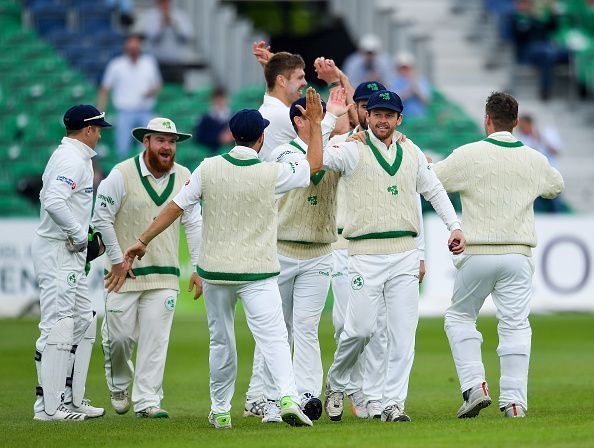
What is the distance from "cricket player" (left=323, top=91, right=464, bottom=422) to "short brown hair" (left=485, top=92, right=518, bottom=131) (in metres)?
0.77

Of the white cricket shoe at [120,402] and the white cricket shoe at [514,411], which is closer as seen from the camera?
the white cricket shoe at [514,411]

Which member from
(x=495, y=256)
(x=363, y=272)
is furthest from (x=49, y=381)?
(x=495, y=256)

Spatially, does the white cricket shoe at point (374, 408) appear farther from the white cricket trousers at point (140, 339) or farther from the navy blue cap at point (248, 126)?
the navy blue cap at point (248, 126)

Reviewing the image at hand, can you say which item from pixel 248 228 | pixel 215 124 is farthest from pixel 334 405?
pixel 215 124

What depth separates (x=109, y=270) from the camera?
11297mm

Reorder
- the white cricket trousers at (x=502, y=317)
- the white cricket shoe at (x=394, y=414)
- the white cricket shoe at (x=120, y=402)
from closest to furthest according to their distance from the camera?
the white cricket shoe at (x=394, y=414)
the white cricket trousers at (x=502, y=317)
the white cricket shoe at (x=120, y=402)

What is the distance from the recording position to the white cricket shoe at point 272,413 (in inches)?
404

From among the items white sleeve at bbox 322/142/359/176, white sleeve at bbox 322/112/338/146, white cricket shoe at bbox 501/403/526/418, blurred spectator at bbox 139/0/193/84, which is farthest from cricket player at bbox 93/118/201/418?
blurred spectator at bbox 139/0/193/84

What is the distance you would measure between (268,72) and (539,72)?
19.4 m

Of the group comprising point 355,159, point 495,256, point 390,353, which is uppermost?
point 355,159

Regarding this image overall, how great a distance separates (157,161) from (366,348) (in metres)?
2.24

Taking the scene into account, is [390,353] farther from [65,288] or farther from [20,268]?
[20,268]

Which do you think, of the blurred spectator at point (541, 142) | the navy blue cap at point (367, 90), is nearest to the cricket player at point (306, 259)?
the navy blue cap at point (367, 90)

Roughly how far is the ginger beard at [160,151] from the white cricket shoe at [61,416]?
6.72ft
